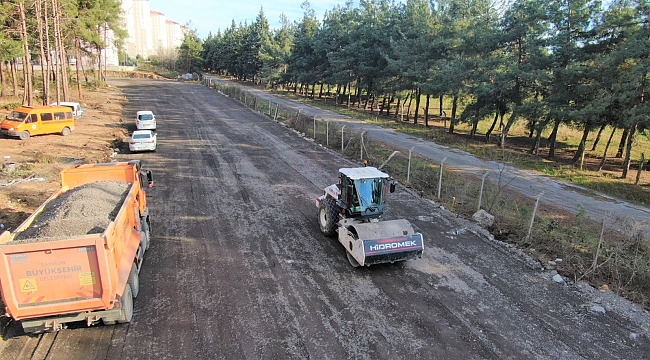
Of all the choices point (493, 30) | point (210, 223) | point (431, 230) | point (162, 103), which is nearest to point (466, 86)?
point (493, 30)

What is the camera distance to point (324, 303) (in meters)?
8.31

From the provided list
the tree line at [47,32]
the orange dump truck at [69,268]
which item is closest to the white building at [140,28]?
the tree line at [47,32]

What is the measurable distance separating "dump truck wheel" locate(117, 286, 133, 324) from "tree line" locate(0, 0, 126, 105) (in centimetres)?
3129

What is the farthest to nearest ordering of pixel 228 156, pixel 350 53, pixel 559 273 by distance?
pixel 350 53 → pixel 228 156 → pixel 559 273

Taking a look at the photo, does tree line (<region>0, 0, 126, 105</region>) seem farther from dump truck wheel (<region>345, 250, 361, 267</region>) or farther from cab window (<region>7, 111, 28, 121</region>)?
dump truck wheel (<region>345, 250, 361, 267</region>)

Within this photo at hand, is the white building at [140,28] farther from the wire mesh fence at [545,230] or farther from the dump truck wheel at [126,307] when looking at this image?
the dump truck wheel at [126,307]

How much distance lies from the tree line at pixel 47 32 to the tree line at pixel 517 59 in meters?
27.4

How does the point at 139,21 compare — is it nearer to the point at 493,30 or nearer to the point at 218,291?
the point at 493,30

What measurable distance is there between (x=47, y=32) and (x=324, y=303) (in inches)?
1433

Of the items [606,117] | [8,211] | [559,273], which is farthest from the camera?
[606,117]

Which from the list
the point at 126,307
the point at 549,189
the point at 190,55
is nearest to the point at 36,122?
the point at 126,307

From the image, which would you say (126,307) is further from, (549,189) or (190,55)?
(190,55)

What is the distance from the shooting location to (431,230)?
12461 mm

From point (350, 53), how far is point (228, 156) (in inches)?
1134
